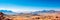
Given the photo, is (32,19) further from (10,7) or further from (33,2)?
(10,7)

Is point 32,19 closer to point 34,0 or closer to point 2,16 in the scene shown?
point 34,0

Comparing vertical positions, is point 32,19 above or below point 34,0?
below

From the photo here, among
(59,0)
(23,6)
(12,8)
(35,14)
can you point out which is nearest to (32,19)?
(35,14)

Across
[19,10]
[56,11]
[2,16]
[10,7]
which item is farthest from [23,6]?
[56,11]

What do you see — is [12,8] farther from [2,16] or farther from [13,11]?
[2,16]

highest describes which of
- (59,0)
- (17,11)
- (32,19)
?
(59,0)

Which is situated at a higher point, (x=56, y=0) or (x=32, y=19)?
(x=56, y=0)

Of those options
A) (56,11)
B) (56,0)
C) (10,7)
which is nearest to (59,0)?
(56,0)
